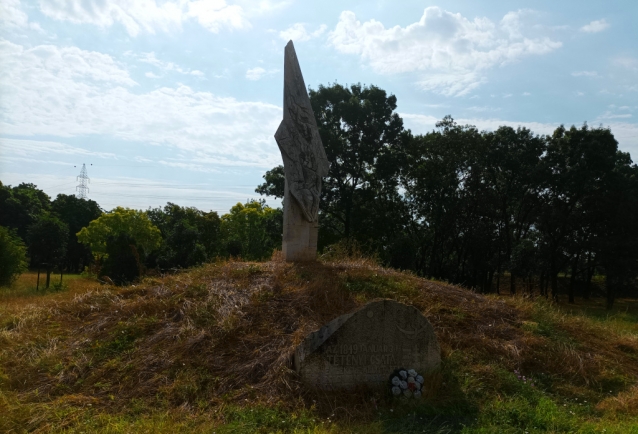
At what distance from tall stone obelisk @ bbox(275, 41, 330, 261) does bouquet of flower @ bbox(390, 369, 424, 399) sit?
5151mm

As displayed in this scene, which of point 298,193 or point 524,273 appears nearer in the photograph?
point 298,193

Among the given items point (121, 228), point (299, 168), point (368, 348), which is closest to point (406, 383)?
point (368, 348)

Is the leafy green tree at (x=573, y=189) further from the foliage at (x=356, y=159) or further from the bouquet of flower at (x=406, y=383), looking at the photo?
the bouquet of flower at (x=406, y=383)

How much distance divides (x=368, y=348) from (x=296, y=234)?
5.29m

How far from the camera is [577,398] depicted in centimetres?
695

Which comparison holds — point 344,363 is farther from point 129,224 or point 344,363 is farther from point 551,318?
point 129,224

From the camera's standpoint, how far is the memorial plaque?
6.59 meters

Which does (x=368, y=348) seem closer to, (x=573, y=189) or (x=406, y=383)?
(x=406, y=383)

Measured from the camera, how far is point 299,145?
39.2ft

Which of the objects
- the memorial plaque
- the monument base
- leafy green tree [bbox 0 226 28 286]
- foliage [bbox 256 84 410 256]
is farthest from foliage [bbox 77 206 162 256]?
the memorial plaque

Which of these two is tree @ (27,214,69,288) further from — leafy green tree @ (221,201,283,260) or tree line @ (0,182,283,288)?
leafy green tree @ (221,201,283,260)

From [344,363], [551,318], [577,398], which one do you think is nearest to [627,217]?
[551,318]

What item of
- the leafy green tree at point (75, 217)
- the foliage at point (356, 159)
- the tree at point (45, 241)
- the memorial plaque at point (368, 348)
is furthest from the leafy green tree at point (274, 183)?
the leafy green tree at point (75, 217)

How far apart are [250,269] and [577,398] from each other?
6049 mm
